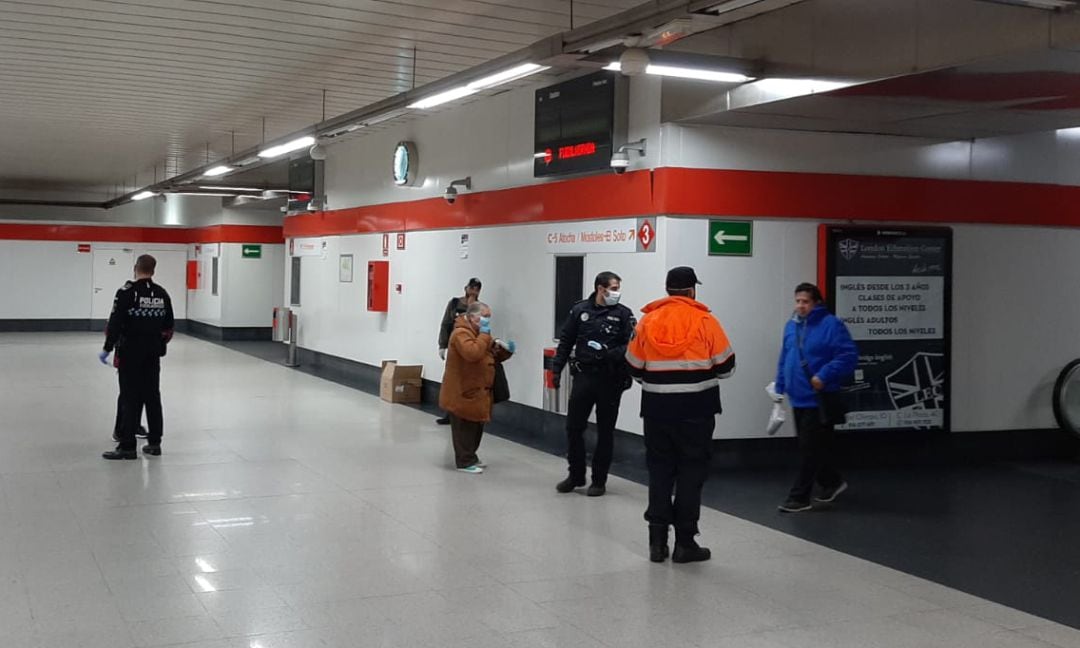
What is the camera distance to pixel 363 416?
11305 millimetres

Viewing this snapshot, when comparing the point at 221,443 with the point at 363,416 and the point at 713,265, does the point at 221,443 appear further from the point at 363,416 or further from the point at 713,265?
the point at 713,265

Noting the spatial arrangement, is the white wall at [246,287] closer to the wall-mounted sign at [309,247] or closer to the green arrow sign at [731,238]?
the wall-mounted sign at [309,247]

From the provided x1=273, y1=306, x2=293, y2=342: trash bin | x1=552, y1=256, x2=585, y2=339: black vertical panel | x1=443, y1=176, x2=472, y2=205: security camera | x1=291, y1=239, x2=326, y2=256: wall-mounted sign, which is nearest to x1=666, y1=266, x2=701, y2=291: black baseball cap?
x1=552, y1=256, x2=585, y2=339: black vertical panel

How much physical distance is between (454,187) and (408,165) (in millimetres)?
1301

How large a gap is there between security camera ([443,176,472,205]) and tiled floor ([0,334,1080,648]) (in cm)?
347

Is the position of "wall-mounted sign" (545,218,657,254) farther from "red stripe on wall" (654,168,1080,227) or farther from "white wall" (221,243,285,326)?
"white wall" (221,243,285,326)

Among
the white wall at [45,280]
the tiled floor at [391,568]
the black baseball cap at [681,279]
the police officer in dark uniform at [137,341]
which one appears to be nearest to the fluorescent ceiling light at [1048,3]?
the black baseball cap at [681,279]

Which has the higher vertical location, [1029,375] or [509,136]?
[509,136]

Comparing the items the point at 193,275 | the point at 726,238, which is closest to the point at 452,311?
the point at 726,238

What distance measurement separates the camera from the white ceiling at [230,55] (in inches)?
299

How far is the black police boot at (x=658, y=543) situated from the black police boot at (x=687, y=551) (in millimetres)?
61

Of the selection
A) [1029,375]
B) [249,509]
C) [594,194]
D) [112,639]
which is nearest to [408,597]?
[112,639]

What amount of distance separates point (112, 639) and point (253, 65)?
6.44m

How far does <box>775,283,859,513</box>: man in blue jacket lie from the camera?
6.83 metres
